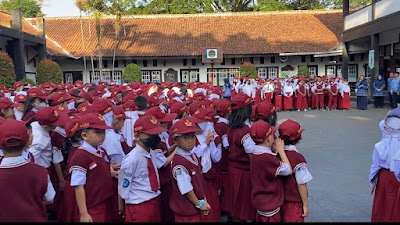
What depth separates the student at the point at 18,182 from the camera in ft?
8.96

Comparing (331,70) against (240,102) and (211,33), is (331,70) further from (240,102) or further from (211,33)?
(240,102)

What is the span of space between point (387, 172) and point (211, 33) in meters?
26.9

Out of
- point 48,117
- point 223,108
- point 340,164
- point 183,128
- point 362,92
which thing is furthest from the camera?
point 362,92

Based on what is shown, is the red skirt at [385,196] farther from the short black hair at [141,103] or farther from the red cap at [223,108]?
the short black hair at [141,103]

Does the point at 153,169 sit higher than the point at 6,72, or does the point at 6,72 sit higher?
the point at 6,72

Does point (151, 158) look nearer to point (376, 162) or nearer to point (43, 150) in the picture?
point (43, 150)

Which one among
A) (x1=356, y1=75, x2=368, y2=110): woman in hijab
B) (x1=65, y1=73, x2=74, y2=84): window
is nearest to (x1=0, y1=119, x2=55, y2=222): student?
(x1=356, y1=75, x2=368, y2=110): woman in hijab

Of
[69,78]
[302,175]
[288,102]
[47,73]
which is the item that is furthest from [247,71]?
[302,175]

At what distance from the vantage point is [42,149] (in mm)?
4402

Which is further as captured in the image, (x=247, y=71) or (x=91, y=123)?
(x=247, y=71)

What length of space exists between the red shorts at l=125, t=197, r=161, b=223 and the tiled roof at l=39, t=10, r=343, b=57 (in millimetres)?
24427

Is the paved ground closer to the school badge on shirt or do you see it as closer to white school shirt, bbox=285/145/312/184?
white school shirt, bbox=285/145/312/184

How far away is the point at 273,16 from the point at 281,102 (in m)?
15.1

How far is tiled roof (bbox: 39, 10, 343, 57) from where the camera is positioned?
2792 cm
